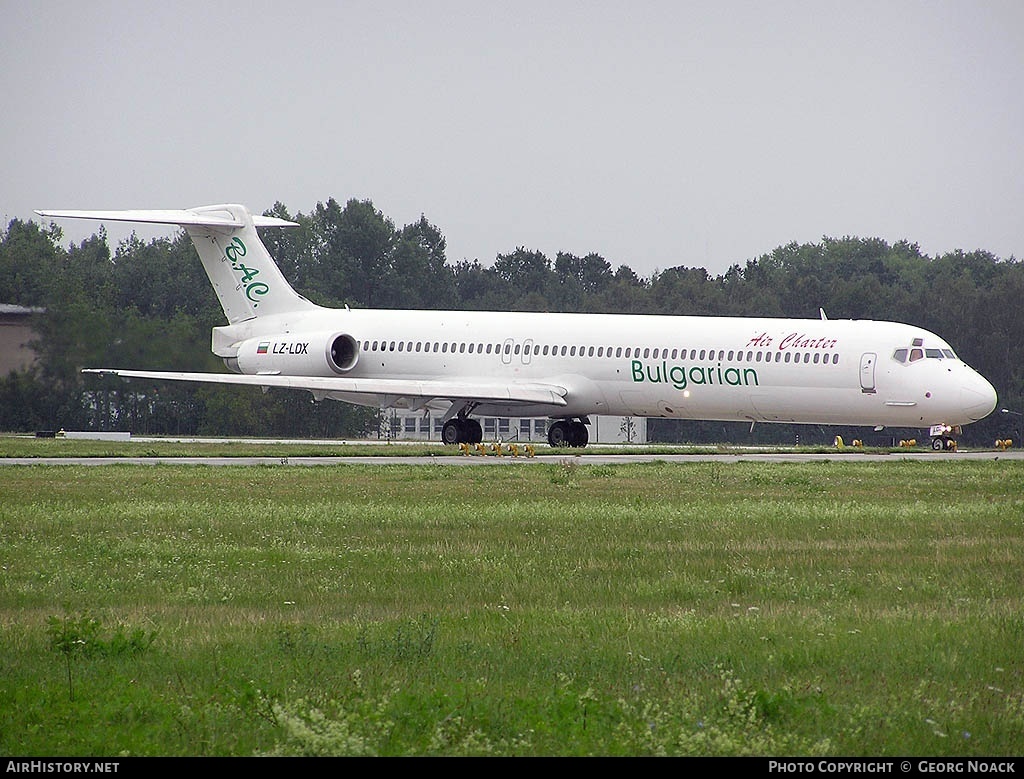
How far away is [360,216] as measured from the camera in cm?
11162

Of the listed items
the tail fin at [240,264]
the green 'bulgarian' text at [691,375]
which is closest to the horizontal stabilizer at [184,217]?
the tail fin at [240,264]

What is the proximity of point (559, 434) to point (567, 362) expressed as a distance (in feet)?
9.25

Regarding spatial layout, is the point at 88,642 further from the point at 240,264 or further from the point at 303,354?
the point at 240,264

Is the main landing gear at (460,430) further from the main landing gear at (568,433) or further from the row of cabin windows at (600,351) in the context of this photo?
the main landing gear at (568,433)

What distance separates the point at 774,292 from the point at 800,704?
83.2 meters

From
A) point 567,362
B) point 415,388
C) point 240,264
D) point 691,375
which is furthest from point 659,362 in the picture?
point 240,264

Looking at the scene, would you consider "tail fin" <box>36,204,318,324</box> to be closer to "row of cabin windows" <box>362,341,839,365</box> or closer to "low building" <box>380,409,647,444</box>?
"row of cabin windows" <box>362,341,839,365</box>

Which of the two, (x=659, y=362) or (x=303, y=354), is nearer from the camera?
(x=659, y=362)

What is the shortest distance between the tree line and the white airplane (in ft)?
15.1

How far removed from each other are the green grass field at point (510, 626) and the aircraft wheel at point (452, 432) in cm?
2056

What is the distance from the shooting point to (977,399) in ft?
116

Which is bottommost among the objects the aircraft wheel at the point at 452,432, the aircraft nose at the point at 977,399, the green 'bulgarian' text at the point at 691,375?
the aircraft wheel at the point at 452,432

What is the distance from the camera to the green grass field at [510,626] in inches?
321

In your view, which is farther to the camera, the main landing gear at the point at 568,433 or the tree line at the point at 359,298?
the tree line at the point at 359,298
